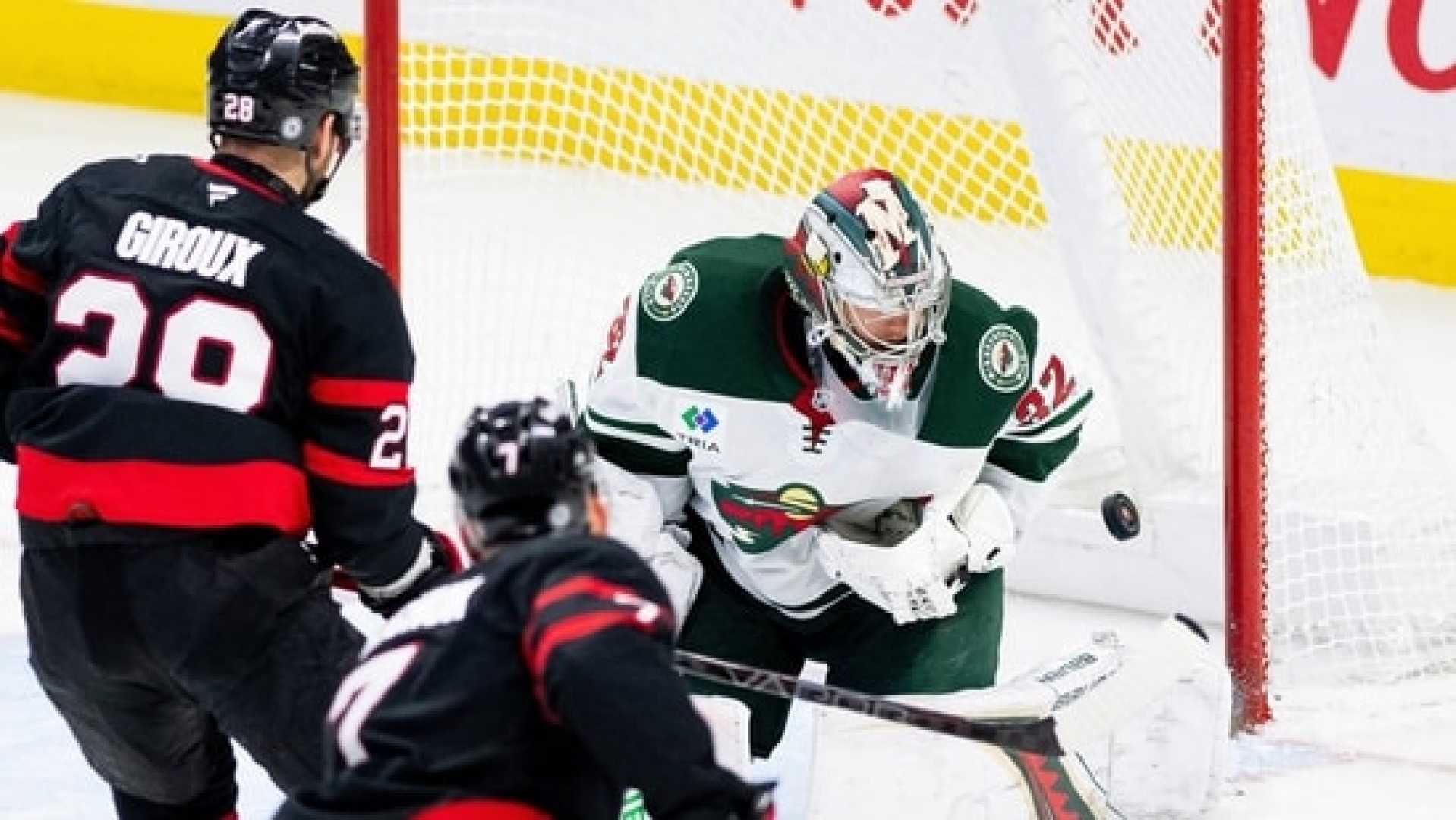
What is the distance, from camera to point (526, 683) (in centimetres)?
223

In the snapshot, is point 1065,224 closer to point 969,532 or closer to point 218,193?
point 969,532

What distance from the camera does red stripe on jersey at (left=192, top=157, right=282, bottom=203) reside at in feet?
9.72

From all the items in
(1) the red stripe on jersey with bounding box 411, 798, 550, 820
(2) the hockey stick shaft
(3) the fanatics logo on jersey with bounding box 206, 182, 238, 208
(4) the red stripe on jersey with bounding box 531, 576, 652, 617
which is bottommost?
(2) the hockey stick shaft

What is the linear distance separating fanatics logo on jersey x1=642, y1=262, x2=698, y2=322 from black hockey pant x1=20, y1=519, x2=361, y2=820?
0.71 metres

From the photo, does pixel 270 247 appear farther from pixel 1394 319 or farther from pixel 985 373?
pixel 1394 319

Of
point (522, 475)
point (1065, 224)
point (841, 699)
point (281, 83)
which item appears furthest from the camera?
point (1065, 224)

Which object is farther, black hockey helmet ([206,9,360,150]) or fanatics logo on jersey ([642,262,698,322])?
fanatics logo on jersey ([642,262,698,322])

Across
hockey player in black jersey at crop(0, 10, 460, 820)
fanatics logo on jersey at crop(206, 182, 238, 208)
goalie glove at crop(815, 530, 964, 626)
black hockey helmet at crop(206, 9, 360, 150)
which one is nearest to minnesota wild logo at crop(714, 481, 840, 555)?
goalie glove at crop(815, 530, 964, 626)

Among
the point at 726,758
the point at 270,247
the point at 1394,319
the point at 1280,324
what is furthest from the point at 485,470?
the point at 1394,319

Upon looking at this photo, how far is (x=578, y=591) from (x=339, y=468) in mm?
797

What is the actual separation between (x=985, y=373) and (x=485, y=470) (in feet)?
4.52

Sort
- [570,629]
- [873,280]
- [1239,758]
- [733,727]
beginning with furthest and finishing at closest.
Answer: [1239,758] < [733,727] < [873,280] < [570,629]

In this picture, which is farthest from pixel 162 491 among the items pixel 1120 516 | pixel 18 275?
pixel 1120 516

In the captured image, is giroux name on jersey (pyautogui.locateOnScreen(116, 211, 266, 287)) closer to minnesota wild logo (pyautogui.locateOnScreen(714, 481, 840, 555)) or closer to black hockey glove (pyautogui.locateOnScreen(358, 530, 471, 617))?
black hockey glove (pyautogui.locateOnScreen(358, 530, 471, 617))
